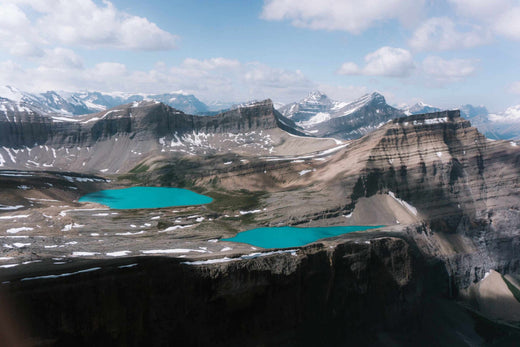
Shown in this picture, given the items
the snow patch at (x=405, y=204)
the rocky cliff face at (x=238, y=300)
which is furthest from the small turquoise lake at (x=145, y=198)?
the rocky cliff face at (x=238, y=300)

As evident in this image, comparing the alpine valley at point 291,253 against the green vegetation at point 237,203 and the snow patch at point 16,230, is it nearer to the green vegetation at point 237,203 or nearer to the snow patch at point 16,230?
the snow patch at point 16,230

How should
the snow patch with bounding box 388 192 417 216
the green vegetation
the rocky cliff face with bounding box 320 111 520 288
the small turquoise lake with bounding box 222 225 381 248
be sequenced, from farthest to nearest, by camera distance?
the snow patch with bounding box 388 192 417 216, the green vegetation, the rocky cliff face with bounding box 320 111 520 288, the small turquoise lake with bounding box 222 225 381 248

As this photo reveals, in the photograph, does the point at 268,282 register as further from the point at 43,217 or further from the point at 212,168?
the point at 212,168

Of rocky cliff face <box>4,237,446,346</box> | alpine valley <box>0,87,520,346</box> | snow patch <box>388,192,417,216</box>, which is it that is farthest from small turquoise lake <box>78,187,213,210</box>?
rocky cliff face <box>4,237,446,346</box>

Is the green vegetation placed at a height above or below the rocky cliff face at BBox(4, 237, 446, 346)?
above

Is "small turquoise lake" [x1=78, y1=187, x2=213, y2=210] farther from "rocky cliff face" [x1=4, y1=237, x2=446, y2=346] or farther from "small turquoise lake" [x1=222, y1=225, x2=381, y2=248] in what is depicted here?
"rocky cliff face" [x1=4, y1=237, x2=446, y2=346]

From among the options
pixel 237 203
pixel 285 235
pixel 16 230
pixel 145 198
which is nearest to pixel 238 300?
pixel 285 235

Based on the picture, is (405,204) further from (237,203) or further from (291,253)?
(291,253)
